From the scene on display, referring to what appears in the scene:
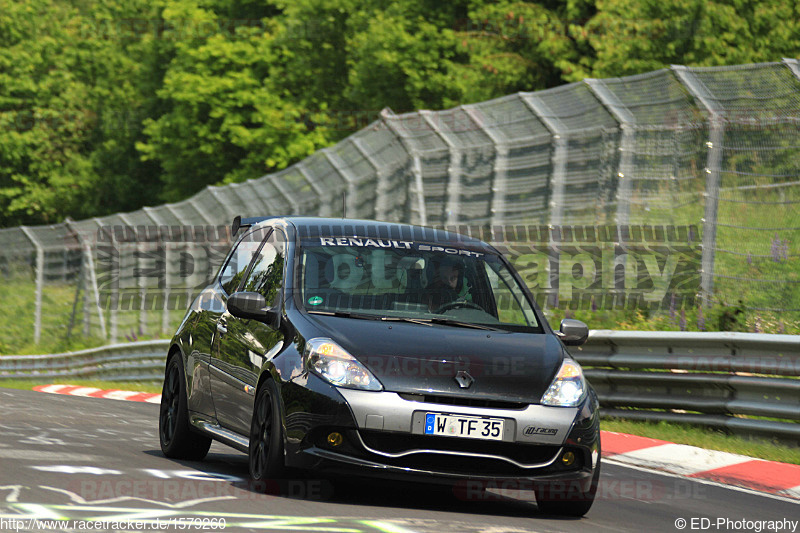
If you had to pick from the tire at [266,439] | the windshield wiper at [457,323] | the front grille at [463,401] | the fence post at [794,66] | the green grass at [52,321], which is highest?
the fence post at [794,66]

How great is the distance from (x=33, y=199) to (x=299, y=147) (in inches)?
756

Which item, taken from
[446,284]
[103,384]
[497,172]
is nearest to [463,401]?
[446,284]

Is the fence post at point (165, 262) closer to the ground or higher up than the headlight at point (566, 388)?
closer to the ground

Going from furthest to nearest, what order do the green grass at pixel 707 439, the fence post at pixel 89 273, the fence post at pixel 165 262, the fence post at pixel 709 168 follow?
the fence post at pixel 89 273
the fence post at pixel 165 262
the fence post at pixel 709 168
the green grass at pixel 707 439

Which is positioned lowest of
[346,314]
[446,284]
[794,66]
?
[346,314]

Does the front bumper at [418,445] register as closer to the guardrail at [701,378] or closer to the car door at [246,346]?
the car door at [246,346]

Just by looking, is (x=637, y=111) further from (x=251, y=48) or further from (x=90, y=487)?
(x=251, y=48)

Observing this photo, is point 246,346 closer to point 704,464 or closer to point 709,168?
point 704,464

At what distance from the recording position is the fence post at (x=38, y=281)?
2947cm

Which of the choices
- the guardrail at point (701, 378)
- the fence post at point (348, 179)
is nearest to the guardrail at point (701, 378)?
the guardrail at point (701, 378)

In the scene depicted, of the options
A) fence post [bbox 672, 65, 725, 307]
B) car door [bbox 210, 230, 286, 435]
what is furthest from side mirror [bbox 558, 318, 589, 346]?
fence post [bbox 672, 65, 725, 307]

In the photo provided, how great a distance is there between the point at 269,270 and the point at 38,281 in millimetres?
23343

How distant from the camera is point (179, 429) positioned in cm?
930

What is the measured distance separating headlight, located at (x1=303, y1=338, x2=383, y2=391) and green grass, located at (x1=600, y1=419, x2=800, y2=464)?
434 centimetres
